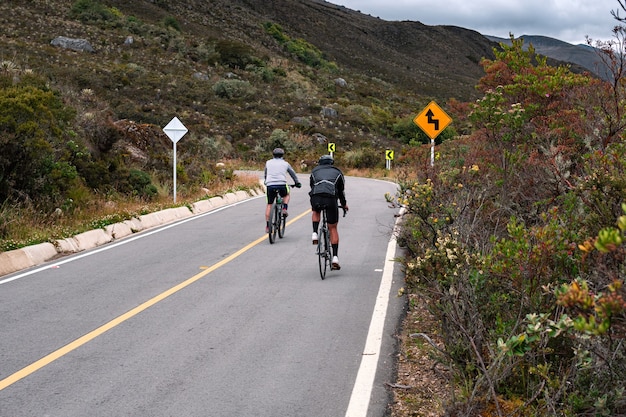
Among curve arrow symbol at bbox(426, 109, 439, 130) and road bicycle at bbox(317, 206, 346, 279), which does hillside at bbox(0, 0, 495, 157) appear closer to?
curve arrow symbol at bbox(426, 109, 439, 130)

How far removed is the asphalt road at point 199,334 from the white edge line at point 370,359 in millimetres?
16

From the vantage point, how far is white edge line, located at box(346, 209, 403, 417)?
5121mm

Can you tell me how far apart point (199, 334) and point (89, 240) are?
22.4 ft

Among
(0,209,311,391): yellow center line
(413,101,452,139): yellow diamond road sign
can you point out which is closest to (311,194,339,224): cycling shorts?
(0,209,311,391): yellow center line

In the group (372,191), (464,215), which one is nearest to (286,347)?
(464,215)

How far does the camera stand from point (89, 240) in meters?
12.9

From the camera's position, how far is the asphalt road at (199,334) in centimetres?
520

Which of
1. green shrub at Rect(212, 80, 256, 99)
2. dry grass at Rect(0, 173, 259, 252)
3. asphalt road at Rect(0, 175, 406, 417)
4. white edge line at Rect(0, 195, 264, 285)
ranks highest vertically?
green shrub at Rect(212, 80, 256, 99)

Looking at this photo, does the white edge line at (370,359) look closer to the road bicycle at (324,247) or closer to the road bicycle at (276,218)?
the road bicycle at (324,247)

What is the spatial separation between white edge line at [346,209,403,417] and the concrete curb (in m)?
5.86

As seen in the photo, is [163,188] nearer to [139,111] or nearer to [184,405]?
[184,405]

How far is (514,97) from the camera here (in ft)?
41.9

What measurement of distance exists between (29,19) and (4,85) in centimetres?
5043

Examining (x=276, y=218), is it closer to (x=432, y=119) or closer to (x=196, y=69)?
(x=432, y=119)
